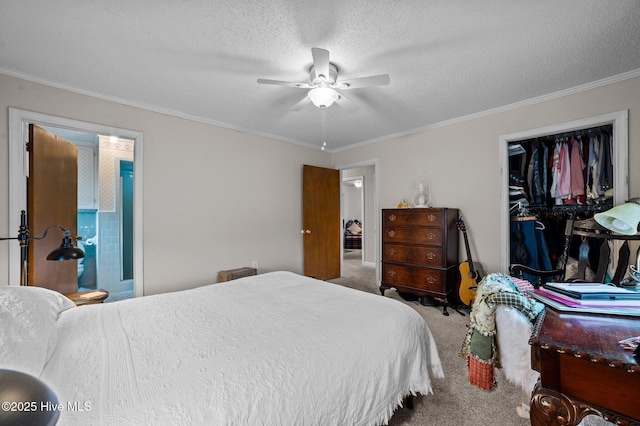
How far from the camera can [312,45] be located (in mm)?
1937

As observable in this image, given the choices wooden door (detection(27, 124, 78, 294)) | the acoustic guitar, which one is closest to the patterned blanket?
the acoustic guitar

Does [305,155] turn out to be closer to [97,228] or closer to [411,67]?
[411,67]

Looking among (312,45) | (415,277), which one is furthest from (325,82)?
(415,277)

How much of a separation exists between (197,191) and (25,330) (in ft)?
8.16

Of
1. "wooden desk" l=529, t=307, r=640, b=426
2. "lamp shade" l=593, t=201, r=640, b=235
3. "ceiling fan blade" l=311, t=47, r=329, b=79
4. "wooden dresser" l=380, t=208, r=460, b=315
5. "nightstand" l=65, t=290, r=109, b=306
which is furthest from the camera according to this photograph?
"wooden dresser" l=380, t=208, r=460, b=315

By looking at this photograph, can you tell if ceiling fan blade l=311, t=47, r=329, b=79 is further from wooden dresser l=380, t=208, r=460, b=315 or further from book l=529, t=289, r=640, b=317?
wooden dresser l=380, t=208, r=460, b=315

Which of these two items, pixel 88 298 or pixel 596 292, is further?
pixel 88 298

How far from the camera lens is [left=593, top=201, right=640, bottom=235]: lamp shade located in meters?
1.16

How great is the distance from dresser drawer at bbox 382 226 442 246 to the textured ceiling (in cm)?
152

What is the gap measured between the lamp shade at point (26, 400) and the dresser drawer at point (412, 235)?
3.43 m

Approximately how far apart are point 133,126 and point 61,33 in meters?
1.19

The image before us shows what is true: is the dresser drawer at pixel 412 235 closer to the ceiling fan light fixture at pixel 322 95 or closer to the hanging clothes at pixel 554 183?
the hanging clothes at pixel 554 183

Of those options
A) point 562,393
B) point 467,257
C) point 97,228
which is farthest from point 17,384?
point 97,228

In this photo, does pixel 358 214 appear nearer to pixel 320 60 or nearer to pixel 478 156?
pixel 478 156
